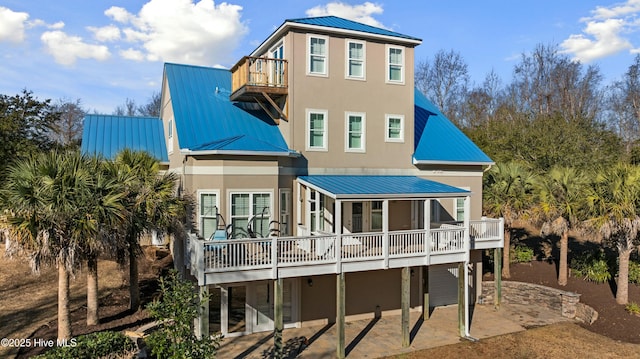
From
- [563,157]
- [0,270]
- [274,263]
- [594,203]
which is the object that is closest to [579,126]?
[563,157]

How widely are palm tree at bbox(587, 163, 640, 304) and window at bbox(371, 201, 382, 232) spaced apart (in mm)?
9023

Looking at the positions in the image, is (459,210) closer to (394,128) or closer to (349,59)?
(394,128)

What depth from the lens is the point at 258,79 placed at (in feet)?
64.2

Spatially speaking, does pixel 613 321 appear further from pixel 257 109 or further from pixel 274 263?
pixel 257 109

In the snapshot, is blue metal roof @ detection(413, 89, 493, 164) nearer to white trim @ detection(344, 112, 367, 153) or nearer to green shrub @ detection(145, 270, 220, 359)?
white trim @ detection(344, 112, 367, 153)

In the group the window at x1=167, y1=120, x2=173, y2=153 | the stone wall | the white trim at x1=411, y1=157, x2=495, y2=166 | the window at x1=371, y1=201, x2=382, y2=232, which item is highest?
the window at x1=167, y1=120, x2=173, y2=153

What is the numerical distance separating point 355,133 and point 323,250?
5.96 m

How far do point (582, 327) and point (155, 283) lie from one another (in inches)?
722

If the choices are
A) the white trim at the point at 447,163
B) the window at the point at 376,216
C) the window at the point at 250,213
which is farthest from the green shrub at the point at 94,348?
the white trim at the point at 447,163

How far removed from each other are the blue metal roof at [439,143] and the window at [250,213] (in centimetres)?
709

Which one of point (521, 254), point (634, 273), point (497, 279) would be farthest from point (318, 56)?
point (634, 273)

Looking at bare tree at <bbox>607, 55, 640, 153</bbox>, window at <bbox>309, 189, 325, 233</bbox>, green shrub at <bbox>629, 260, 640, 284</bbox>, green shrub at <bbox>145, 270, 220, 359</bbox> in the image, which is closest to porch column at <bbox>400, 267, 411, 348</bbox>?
window at <bbox>309, 189, 325, 233</bbox>

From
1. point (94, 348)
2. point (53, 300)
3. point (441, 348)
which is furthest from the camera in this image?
point (53, 300)

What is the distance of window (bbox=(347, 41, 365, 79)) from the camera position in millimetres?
18547
